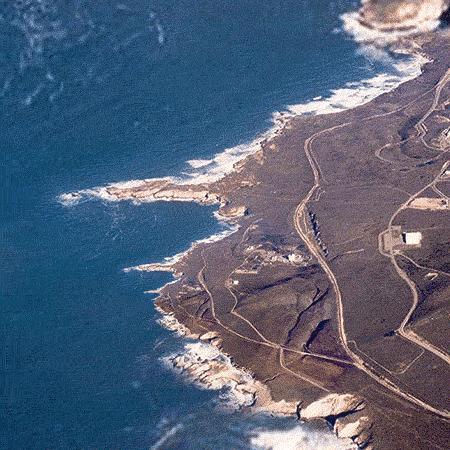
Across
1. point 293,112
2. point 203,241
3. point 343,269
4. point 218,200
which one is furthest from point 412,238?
point 293,112

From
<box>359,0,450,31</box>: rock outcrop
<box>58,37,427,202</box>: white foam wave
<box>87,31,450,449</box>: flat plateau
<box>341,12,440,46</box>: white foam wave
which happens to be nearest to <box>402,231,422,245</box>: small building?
<box>87,31,450,449</box>: flat plateau

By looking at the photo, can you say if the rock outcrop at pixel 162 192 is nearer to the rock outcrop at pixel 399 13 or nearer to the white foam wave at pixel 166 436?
the white foam wave at pixel 166 436

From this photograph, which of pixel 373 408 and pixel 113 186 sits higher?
pixel 113 186

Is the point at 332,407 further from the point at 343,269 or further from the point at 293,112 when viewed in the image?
the point at 293,112

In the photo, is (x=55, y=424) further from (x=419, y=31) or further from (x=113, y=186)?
(x=419, y=31)

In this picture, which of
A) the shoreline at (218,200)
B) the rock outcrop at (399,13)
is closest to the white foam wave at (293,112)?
the shoreline at (218,200)

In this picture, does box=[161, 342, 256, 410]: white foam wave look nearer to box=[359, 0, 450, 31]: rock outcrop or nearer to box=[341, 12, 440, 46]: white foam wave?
box=[359, 0, 450, 31]: rock outcrop

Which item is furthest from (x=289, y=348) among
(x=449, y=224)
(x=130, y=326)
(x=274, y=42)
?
(x=274, y=42)
